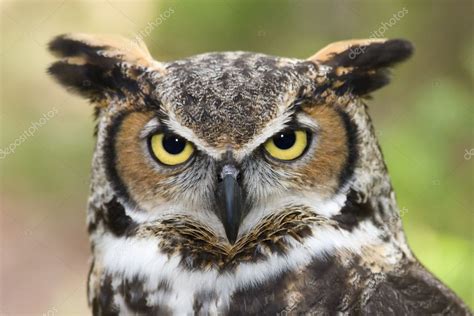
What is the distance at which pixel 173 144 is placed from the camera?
79.0 inches

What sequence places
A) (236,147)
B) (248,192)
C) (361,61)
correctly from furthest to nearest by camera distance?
(361,61) → (248,192) → (236,147)

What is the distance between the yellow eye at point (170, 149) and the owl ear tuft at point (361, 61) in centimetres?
46

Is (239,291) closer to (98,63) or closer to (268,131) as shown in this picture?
(268,131)

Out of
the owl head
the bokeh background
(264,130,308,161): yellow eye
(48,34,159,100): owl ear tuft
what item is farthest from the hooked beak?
the bokeh background

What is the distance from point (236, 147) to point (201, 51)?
118 inches

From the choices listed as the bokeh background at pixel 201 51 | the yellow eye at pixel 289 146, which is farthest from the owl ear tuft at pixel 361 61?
the bokeh background at pixel 201 51

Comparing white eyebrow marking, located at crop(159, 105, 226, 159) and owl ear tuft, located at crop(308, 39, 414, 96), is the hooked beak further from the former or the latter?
owl ear tuft, located at crop(308, 39, 414, 96)

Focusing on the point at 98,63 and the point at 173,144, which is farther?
the point at 98,63

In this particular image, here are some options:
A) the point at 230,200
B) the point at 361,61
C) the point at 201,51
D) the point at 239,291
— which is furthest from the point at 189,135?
the point at 201,51

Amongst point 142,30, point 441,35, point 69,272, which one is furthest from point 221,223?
point 69,272

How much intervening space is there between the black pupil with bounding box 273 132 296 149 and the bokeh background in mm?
1280

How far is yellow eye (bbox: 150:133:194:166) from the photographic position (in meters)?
2.01

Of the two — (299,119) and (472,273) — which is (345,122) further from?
(472,273)

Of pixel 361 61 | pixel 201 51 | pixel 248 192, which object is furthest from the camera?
pixel 201 51
